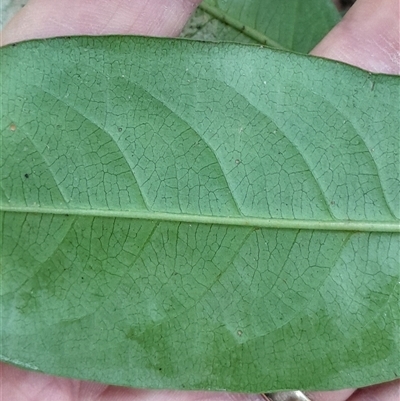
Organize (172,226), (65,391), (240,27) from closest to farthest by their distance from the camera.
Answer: (172,226), (65,391), (240,27)

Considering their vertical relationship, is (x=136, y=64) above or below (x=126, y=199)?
above

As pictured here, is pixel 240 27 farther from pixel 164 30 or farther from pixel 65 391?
pixel 65 391

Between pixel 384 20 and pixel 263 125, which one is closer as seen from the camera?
pixel 263 125

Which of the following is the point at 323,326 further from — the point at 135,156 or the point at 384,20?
the point at 384,20

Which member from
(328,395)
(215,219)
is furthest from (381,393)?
(215,219)

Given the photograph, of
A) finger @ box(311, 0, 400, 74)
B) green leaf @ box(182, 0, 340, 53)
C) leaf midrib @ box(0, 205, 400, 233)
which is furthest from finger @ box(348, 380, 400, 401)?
green leaf @ box(182, 0, 340, 53)

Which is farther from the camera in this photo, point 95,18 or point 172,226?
point 95,18

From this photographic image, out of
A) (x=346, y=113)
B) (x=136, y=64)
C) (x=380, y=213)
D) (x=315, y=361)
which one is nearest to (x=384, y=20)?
(x=346, y=113)
